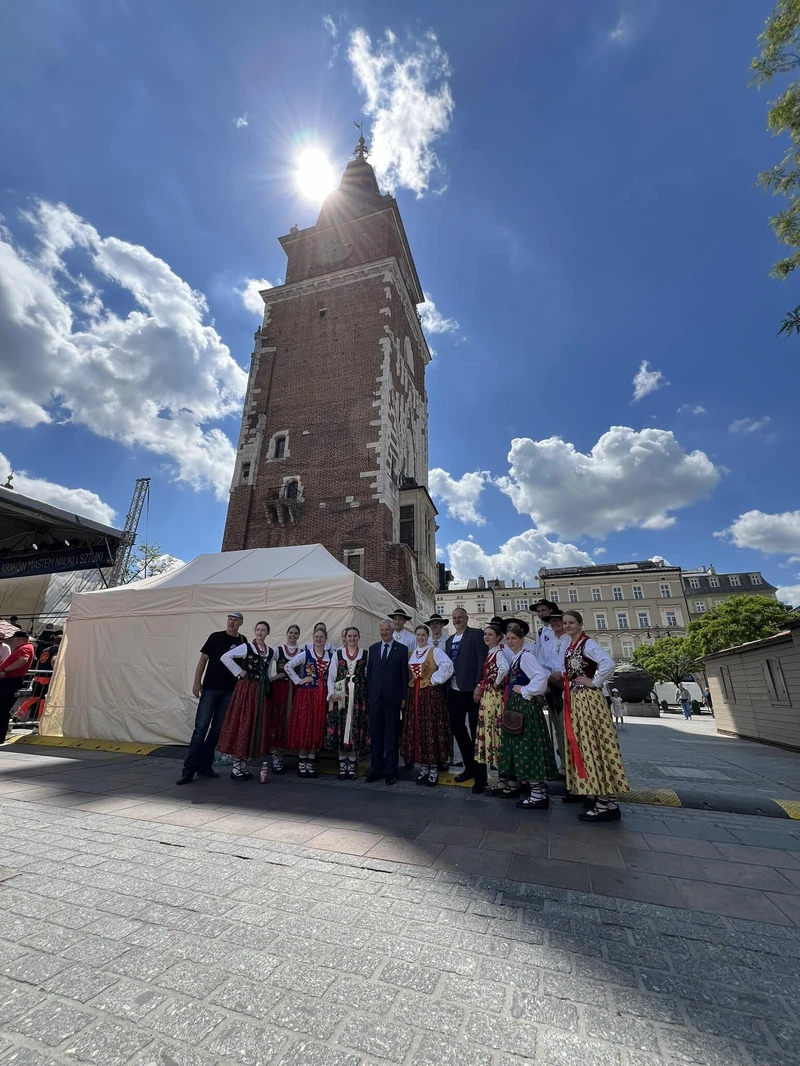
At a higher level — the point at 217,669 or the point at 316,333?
the point at 316,333

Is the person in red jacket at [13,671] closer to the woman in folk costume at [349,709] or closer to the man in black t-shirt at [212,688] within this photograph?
the man in black t-shirt at [212,688]

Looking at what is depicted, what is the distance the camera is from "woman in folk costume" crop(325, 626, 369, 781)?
20.1 ft

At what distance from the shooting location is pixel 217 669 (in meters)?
6.47

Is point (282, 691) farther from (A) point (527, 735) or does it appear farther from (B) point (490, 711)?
(A) point (527, 735)

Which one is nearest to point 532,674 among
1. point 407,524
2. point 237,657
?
point 237,657

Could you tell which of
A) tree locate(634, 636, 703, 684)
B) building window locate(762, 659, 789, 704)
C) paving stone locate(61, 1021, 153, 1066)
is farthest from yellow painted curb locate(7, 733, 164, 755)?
tree locate(634, 636, 703, 684)

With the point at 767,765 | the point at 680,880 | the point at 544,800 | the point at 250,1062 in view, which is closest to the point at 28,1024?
the point at 250,1062

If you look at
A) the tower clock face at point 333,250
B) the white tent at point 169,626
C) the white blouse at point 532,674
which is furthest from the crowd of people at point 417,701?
the tower clock face at point 333,250

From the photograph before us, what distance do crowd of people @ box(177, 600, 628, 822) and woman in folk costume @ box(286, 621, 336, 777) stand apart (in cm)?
1

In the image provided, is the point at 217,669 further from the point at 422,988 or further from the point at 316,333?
the point at 316,333

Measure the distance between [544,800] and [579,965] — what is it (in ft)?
9.50

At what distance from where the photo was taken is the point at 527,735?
482 cm

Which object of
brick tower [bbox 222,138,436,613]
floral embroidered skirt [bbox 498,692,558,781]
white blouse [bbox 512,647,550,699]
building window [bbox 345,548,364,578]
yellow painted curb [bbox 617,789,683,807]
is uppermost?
brick tower [bbox 222,138,436,613]

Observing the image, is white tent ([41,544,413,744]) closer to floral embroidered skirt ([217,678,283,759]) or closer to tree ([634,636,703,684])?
floral embroidered skirt ([217,678,283,759])
